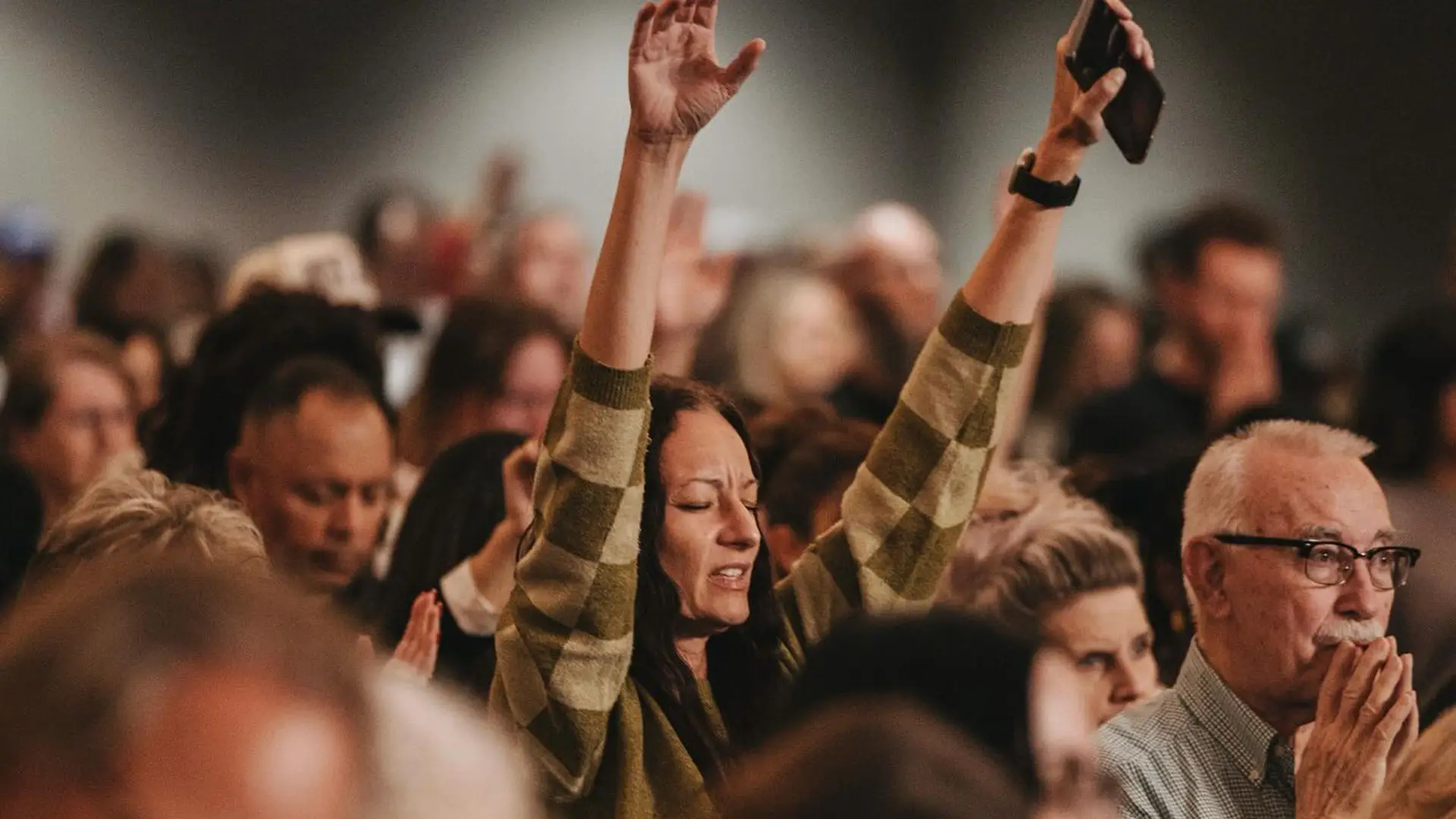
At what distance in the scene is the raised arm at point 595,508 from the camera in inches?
81.6

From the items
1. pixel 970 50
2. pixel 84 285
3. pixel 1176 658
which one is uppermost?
pixel 970 50

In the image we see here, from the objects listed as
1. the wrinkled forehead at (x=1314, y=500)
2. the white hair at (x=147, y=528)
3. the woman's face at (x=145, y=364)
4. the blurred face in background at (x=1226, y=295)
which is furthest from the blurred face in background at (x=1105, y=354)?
the white hair at (x=147, y=528)

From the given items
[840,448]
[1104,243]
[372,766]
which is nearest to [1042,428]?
[840,448]

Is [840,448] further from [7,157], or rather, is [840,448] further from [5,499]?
[7,157]

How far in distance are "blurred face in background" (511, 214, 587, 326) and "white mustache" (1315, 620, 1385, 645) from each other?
3803 millimetres

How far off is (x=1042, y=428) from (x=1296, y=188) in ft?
9.70

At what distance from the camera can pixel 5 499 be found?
3.06 m

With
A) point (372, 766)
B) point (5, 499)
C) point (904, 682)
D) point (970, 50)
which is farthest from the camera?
point (970, 50)

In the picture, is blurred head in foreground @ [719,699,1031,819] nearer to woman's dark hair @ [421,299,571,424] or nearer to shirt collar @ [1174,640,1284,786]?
shirt collar @ [1174,640,1284,786]

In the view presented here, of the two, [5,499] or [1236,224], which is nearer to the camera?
[5,499]

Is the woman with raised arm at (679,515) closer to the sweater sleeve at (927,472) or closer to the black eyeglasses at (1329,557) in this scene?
the sweater sleeve at (927,472)

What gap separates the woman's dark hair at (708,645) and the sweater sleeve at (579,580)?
102 mm

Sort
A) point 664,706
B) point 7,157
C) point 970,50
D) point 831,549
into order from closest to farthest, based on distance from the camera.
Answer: point 664,706 < point 831,549 < point 7,157 < point 970,50

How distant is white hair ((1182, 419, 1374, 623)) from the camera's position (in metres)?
2.49
